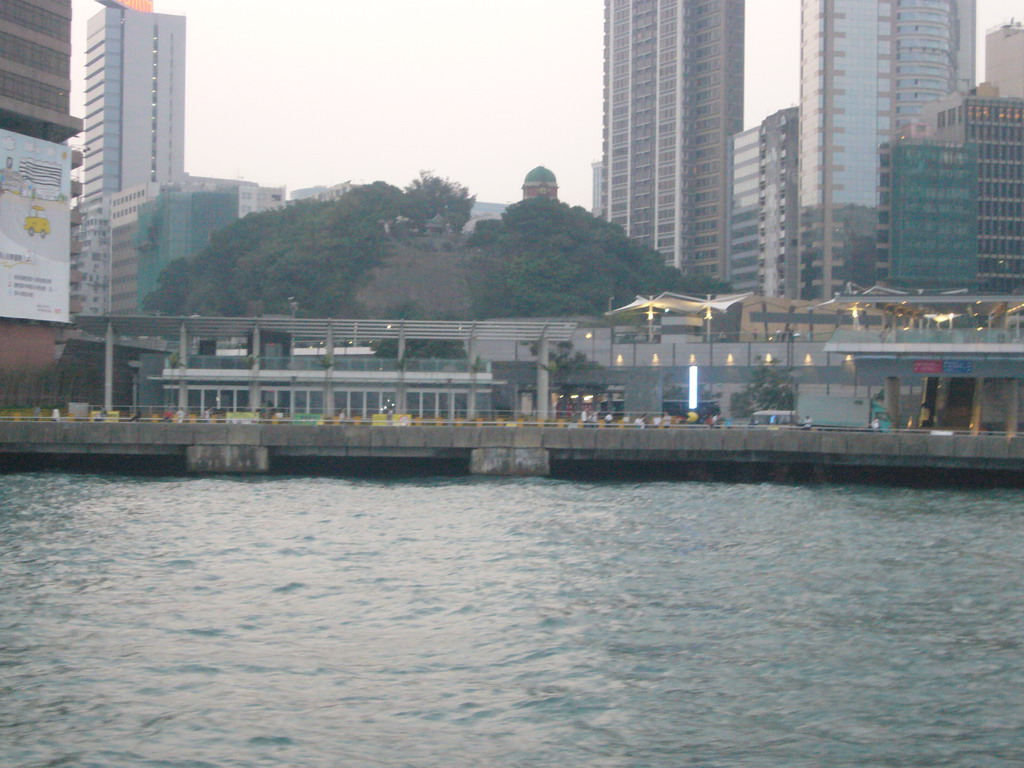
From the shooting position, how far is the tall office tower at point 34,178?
247 ft

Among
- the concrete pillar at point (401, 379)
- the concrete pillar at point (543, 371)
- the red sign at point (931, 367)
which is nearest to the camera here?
the red sign at point (931, 367)

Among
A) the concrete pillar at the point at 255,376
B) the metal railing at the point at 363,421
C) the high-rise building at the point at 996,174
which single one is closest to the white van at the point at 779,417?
the metal railing at the point at 363,421

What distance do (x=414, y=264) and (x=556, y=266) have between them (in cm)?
2000

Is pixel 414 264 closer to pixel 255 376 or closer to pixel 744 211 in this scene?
pixel 744 211

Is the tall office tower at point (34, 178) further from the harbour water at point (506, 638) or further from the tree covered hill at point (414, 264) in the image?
the tree covered hill at point (414, 264)

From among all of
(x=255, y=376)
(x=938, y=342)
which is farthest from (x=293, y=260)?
(x=938, y=342)

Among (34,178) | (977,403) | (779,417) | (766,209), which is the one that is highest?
(766,209)

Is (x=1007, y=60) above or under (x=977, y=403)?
above

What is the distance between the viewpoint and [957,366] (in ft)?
213

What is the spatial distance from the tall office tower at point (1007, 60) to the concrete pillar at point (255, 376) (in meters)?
151

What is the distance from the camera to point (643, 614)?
27.6m

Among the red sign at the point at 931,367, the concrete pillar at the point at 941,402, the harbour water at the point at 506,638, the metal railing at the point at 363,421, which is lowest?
the harbour water at the point at 506,638

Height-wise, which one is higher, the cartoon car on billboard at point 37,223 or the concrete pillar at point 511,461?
the cartoon car on billboard at point 37,223

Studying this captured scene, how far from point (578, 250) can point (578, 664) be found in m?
128
